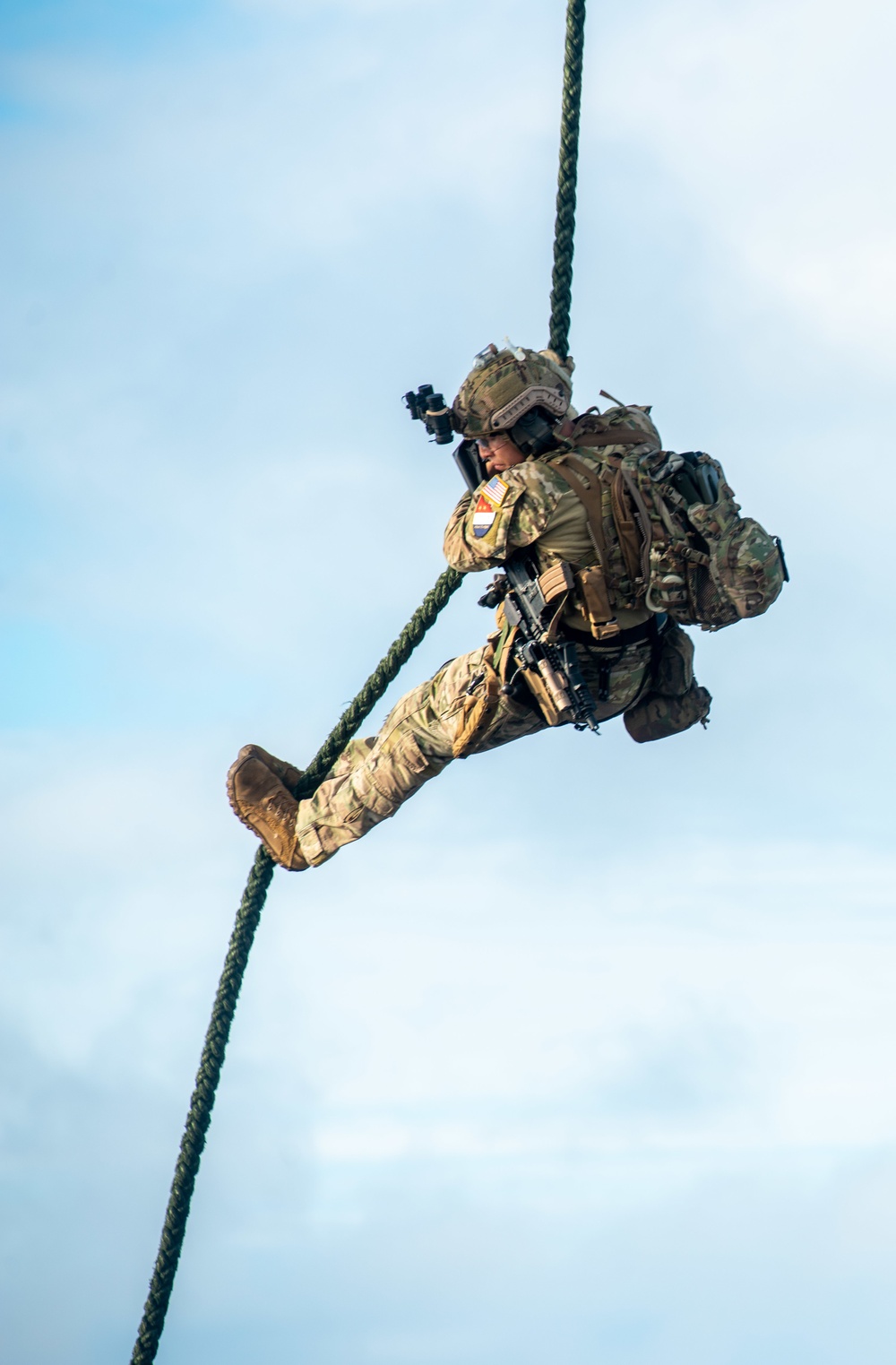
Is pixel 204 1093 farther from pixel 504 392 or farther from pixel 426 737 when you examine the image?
pixel 504 392

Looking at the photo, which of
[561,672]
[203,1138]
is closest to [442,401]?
[561,672]

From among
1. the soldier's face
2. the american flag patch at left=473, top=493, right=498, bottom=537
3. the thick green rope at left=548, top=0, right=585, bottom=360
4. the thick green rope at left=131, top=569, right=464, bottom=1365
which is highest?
the thick green rope at left=548, top=0, right=585, bottom=360

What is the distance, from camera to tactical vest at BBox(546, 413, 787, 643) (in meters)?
16.6

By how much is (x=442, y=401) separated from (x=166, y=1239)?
652 cm

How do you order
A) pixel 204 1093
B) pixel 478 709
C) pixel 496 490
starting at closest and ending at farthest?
1. pixel 496 490
2. pixel 478 709
3. pixel 204 1093

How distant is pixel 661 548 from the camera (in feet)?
54.5

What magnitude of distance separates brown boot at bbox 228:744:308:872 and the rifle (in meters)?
2.59

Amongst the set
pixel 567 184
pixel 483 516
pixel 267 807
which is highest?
pixel 567 184

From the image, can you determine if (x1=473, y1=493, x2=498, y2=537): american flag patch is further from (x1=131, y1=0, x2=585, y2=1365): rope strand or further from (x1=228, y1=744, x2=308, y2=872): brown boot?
(x1=228, y1=744, x2=308, y2=872): brown boot

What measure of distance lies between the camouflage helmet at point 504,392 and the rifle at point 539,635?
33 centimetres

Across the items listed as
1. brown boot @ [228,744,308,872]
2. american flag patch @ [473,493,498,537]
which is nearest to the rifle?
american flag patch @ [473,493,498,537]

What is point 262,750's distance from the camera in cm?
1927

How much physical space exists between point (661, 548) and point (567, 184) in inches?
109

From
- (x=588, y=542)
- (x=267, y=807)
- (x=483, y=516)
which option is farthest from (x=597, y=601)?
(x=267, y=807)
